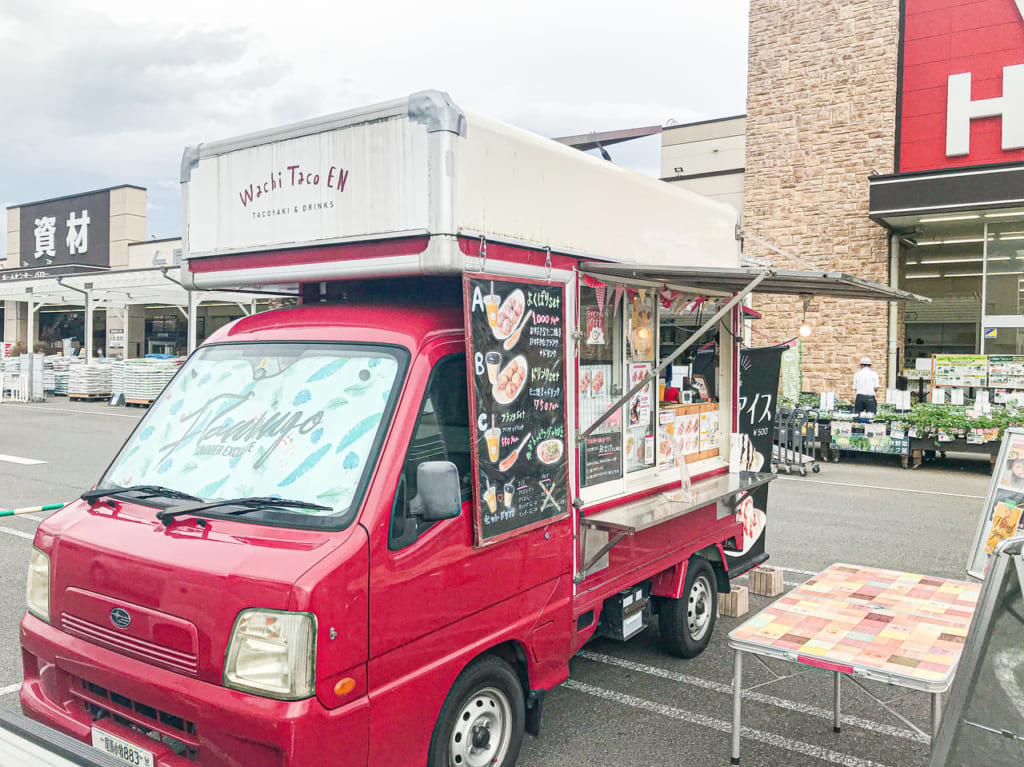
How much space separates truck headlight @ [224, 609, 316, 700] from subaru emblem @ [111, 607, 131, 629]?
21.2 inches

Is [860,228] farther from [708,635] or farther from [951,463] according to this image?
[708,635]

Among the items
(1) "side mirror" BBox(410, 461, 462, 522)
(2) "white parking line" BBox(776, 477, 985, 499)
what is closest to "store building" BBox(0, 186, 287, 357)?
(2) "white parking line" BBox(776, 477, 985, 499)

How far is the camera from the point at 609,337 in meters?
4.96

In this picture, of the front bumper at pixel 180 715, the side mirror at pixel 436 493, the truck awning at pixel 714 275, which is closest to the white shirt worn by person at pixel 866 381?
the truck awning at pixel 714 275

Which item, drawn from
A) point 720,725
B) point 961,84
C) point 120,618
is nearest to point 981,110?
point 961,84

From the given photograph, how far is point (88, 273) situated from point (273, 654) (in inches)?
1276

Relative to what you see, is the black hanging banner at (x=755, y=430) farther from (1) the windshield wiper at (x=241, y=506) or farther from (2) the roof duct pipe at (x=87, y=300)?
(2) the roof duct pipe at (x=87, y=300)

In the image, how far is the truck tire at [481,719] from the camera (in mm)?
3279

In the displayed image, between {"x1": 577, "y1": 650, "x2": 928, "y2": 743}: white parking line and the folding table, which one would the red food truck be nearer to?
{"x1": 577, "y1": 650, "x2": 928, "y2": 743}: white parking line

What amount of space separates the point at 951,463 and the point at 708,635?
11336 mm

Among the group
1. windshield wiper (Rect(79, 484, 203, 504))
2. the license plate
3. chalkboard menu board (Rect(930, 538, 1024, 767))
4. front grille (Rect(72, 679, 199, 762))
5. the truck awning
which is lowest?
the license plate

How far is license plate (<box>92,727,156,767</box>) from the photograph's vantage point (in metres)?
2.92

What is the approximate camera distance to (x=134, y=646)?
2.98m

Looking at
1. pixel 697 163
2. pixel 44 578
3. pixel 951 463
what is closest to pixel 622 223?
pixel 44 578
